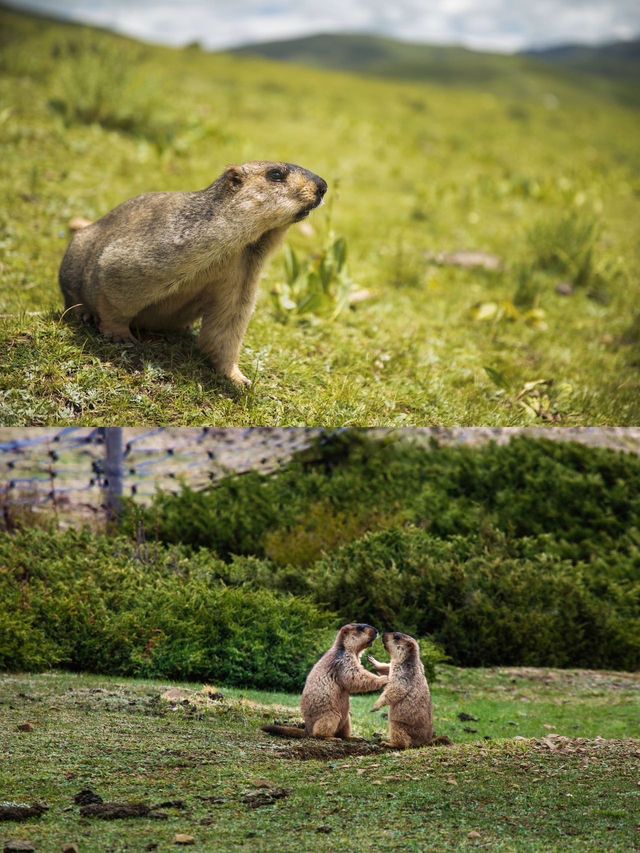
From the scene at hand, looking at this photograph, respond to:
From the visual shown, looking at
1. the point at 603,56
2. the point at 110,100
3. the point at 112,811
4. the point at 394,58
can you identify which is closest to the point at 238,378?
the point at 112,811

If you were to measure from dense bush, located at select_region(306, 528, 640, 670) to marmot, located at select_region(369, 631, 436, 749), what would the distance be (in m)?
2.05

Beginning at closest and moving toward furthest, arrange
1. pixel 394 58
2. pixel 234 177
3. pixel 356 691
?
pixel 234 177 → pixel 356 691 → pixel 394 58

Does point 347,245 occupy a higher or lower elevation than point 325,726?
higher

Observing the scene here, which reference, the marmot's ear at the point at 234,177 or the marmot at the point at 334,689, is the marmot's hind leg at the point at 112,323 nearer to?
the marmot's ear at the point at 234,177

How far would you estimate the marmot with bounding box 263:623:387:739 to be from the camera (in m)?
5.80

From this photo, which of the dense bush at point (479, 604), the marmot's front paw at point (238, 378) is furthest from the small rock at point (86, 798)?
the dense bush at point (479, 604)

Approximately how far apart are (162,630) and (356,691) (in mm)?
2082

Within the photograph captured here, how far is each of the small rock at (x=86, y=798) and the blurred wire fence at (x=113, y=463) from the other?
4858 millimetres

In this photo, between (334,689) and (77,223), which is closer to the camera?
(334,689)

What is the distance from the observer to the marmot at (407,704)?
19.1ft

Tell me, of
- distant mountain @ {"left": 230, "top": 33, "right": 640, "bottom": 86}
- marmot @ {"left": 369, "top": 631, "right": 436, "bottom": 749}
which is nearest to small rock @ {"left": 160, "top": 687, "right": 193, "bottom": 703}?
marmot @ {"left": 369, "top": 631, "right": 436, "bottom": 749}

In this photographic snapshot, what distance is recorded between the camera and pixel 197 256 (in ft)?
15.8

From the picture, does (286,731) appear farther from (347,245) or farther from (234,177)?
(347,245)

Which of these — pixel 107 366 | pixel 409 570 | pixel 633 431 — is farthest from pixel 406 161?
pixel 107 366
